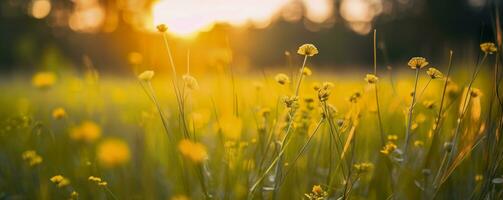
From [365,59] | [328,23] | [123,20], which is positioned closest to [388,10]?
[328,23]

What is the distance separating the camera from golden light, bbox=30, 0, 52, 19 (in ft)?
58.2

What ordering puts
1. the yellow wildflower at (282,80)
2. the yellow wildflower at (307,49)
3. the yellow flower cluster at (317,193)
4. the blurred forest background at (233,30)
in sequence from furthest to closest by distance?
the blurred forest background at (233,30)
the yellow wildflower at (282,80)
the yellow wildflower at (307,49)
the yellow flower cluster at (317,193)

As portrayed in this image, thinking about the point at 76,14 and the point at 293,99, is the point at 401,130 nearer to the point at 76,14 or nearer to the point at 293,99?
the point at 293,99

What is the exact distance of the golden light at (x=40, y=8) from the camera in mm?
17750

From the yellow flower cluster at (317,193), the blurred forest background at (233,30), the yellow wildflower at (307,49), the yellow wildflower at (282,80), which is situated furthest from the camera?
the blurred forest background at (233,30)

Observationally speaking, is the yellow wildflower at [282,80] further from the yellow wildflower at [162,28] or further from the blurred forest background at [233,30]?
the blurred forest background at [233,30]

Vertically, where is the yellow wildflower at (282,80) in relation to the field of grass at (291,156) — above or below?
above

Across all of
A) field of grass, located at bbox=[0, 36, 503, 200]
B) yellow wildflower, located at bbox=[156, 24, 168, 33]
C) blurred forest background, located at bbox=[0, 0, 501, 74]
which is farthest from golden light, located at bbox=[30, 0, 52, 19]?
yellow wildflower, located at bbox=[156, 24, 168, 33]

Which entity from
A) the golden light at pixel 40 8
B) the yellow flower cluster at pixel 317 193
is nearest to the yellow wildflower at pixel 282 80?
the yellow flower cluster at pixel 317 193

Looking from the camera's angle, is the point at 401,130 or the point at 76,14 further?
the point at 76,14

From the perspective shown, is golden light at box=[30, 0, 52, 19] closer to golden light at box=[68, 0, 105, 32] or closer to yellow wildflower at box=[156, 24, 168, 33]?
golden light at box=[68, 0, 105, 32]

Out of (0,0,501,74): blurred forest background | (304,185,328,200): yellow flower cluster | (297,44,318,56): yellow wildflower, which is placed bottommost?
(304,185,328,200): yellow flower cluster

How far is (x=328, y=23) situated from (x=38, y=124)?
745 inches

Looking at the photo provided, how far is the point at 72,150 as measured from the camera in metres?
1.90
